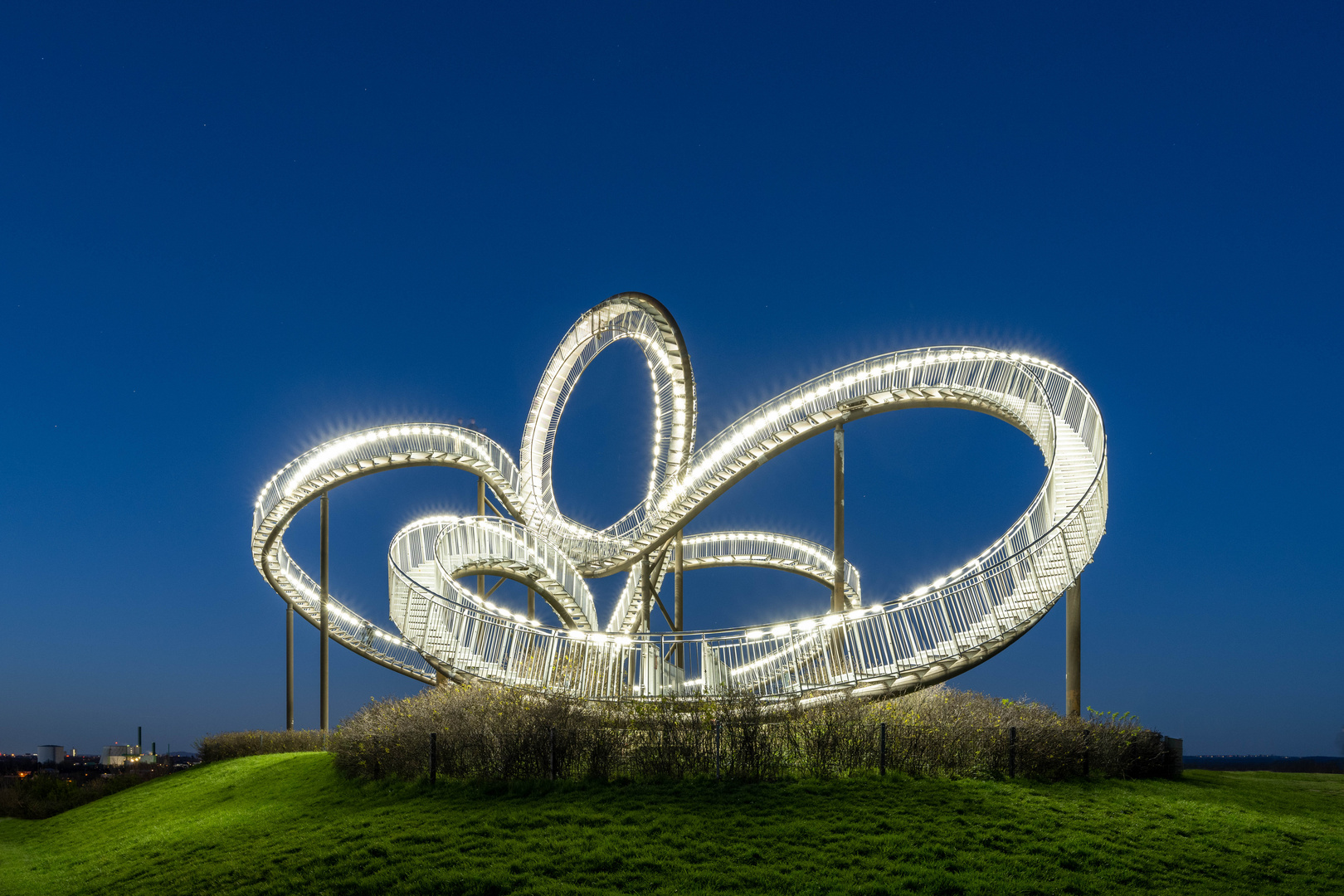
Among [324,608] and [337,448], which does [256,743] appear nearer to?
[324,608]

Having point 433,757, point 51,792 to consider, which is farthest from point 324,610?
point 433,757

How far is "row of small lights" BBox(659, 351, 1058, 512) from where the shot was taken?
21.1 meters

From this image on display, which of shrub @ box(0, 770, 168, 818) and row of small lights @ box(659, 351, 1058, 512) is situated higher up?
row of small lights @ box(659, 351, 1058, 512)

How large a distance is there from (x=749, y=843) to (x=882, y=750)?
337cm

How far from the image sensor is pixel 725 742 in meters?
13.9

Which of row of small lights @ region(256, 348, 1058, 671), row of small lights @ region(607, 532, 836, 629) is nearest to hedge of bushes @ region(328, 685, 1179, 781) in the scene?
row of small lights @ region(256, 348, 1058, 671)

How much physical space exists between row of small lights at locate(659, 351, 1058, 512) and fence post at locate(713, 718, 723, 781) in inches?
392

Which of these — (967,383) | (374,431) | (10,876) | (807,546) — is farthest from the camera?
(807,546)

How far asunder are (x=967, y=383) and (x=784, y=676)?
26.7 ft

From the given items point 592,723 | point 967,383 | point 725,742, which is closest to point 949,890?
point 725,742

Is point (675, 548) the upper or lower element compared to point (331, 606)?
upper

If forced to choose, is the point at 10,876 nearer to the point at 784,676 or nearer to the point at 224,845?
the point at 224,845

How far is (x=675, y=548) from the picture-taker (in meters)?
26.4

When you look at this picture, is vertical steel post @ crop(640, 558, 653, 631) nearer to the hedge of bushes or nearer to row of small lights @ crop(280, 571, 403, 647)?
row of small lights @ crop(280, 571, 403, 647)
